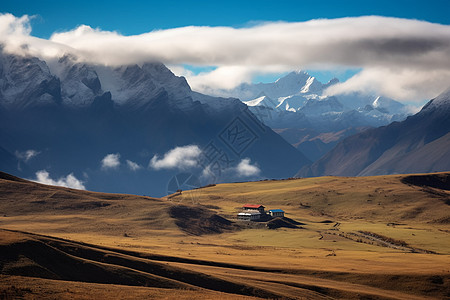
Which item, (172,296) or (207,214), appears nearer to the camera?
(172,296)

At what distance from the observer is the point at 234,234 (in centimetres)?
17862

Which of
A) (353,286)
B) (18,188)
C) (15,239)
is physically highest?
(18,188)

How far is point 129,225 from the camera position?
167 meters

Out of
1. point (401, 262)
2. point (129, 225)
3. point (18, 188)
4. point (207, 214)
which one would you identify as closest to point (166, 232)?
point (129, 225)

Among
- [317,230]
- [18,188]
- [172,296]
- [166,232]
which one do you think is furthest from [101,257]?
[18,188]

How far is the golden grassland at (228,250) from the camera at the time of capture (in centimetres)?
7244

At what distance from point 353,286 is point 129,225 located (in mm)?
93120

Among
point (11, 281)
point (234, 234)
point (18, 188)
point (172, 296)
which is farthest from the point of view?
point (18, 188)

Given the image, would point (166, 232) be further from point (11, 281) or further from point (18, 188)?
point (11, 281)

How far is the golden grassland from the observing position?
7244cm

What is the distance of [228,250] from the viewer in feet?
414

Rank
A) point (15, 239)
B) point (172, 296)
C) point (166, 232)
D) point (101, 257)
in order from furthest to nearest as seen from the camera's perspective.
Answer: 1. point (166, 232)
2. point (101, 257)
3. point (15, 239)
4. point (172, 296)

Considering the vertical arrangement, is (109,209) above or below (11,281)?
above

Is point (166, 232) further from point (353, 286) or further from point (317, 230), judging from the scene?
point (353, 286)
